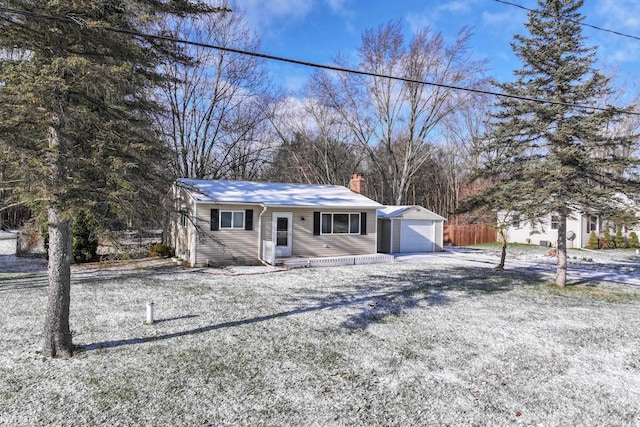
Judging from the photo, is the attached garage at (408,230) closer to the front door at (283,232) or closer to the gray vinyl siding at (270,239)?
the gray vinyl siding at (270,239)

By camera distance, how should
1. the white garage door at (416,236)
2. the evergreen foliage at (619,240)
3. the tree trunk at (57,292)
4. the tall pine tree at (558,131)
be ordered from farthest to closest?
the evergreen foliage at (619,240) → the white garage door at (416,236) → the tall pine tree at (558,131) → the tree trunk at (57,292)

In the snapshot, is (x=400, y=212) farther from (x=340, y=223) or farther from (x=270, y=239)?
(x=270, y=239)

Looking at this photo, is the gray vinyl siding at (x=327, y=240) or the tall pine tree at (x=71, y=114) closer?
the tall pine tree at (x=71, y=114)

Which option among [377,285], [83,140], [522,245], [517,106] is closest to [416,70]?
[522,245]

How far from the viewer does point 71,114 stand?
16.8 feet

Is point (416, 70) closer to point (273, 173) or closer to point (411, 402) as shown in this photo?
point (273, 173)

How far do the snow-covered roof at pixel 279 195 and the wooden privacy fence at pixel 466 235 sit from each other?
32.4ft

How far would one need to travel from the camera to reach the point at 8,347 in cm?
577

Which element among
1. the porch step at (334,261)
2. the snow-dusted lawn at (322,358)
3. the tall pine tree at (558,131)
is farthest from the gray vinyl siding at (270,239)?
the tall pine tree at (558,131)

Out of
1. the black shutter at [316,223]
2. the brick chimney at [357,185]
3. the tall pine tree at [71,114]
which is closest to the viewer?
the tall pine tree at [71,114]

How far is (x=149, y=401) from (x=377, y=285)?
7942 millimetres

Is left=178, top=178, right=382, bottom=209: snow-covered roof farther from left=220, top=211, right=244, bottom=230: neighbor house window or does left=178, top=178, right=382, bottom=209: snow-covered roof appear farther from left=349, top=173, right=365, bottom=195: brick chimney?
left=349, top=173, right=365, bottom=195: brick chimney

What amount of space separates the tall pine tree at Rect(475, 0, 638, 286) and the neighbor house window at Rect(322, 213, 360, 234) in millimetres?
6732

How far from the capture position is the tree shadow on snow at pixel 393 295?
24.1 ft
